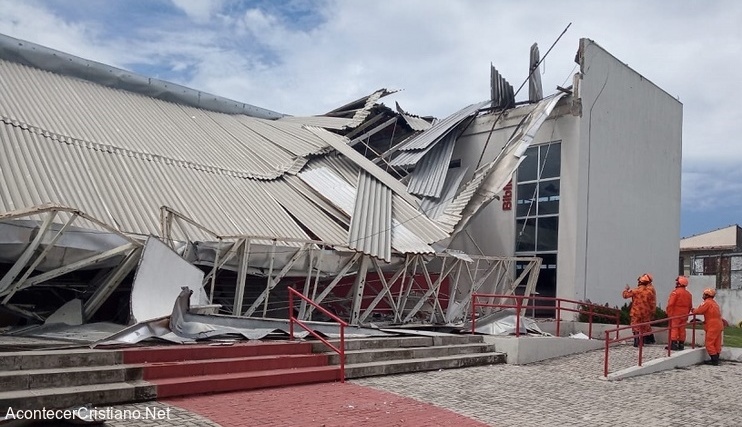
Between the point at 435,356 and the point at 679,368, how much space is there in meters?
5.17

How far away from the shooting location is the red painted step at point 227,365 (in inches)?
296

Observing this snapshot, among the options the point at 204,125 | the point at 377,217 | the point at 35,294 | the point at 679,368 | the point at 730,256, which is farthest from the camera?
the point at 730,256

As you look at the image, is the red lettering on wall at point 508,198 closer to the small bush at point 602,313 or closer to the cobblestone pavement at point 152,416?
the small bush at point 602,313

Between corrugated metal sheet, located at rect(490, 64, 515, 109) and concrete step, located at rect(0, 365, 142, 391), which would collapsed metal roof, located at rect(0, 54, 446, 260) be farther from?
corrugated metal sheet, located at rect(490, 64, 515, 109)

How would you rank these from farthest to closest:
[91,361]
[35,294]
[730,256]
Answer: [730,256], [35,294], [91,361]

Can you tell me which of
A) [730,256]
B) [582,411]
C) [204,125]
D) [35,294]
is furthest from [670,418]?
[730,256]

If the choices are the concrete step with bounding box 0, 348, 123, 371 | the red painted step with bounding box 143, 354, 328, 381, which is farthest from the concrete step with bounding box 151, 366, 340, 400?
the concrete step with bounding box 0, 348, 123, 371

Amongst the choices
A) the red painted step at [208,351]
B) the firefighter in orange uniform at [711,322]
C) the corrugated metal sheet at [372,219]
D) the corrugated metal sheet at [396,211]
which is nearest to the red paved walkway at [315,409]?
the red painted step at [208,351]

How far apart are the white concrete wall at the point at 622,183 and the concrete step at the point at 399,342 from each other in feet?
21.0

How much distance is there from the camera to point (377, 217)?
14477 millimetres

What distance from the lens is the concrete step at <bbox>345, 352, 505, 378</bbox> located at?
9500 mm

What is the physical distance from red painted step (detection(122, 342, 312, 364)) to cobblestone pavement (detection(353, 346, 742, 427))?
1.10 m

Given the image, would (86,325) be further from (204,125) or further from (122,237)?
(204,125)

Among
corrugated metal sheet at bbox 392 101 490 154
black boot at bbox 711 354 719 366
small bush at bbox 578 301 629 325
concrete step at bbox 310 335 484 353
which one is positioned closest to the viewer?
concrete step at bbox 310 335 484 353
